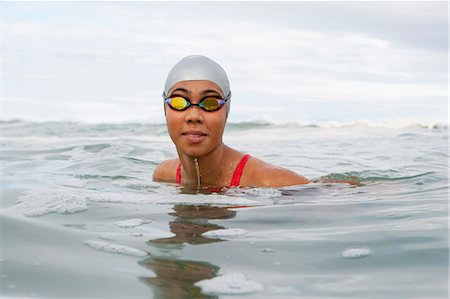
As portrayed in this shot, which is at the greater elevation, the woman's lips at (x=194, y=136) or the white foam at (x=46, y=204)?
the woman's lips at (x=194, y=136)

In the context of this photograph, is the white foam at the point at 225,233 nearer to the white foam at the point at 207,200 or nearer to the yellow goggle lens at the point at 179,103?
the white foam at the point at 207,200

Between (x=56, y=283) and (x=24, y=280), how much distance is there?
0.18 meters

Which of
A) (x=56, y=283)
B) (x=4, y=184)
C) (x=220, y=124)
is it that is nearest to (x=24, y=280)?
(x=56, y=283)

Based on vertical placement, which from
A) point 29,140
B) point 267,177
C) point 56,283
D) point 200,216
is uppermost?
point 29,140

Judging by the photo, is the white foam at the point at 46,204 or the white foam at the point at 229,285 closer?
the white foam at the point at 229,285

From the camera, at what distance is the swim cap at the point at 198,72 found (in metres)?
6.51

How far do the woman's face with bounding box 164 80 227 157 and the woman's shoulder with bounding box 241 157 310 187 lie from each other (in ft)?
1.68

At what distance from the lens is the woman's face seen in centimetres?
638

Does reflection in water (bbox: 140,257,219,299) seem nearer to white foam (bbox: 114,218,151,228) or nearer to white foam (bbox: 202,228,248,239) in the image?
white foam (bbox: 202,228,248,239)

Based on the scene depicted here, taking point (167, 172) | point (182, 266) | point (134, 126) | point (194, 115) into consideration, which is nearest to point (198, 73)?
point (194, 115)

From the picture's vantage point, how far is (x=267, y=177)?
677 cm

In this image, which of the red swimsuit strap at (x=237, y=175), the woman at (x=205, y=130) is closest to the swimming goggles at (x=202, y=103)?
the woman at (x=205, y=130)

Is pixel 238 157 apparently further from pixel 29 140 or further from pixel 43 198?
pixel 29 140

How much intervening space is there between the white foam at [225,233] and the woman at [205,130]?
1904 millimetres
